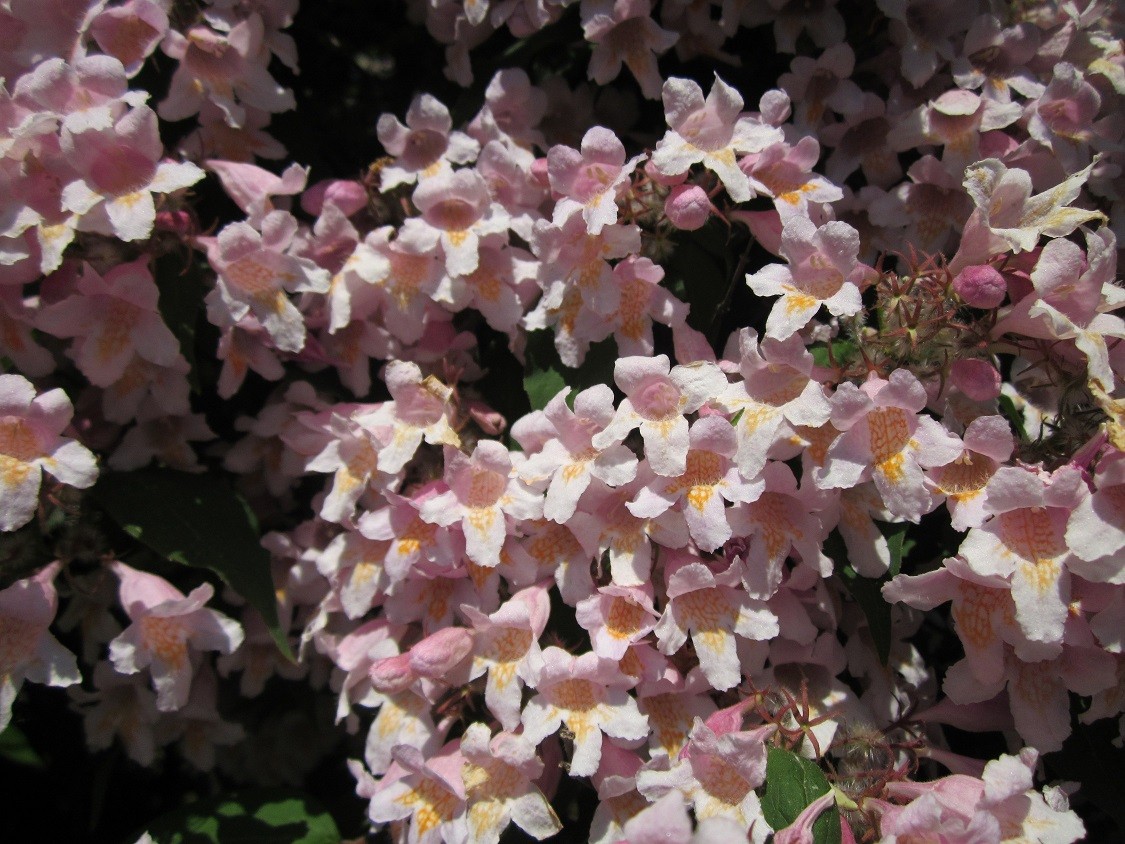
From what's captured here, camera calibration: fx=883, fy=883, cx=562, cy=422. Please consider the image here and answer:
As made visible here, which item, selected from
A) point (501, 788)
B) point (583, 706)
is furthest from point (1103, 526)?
point (501, 788)

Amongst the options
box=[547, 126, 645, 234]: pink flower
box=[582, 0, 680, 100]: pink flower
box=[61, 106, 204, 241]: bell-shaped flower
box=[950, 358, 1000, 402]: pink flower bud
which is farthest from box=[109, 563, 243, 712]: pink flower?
box=[950, 358, 1000, 402]: pink flower bud

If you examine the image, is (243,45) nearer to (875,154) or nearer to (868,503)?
(875,154)

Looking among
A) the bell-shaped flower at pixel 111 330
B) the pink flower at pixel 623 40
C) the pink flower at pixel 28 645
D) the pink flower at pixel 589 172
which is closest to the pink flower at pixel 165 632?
the pink flower at pixel 28 645

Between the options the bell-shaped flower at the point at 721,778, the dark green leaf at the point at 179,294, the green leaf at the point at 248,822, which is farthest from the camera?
the green leaf at the point at 248,822

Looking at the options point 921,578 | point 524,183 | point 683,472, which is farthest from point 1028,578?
point 524,183

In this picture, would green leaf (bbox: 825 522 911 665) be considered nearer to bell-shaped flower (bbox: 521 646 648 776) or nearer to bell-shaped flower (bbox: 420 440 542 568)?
bell-shaped flower (bbox: 521 646 648 776)

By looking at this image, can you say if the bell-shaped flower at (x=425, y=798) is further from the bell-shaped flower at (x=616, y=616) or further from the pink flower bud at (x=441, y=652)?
the bell-shaped flower at (x=616, y=616)

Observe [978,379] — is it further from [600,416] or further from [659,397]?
[600,416]
